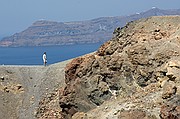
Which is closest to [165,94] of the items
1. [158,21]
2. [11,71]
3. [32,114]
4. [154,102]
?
[154,102]

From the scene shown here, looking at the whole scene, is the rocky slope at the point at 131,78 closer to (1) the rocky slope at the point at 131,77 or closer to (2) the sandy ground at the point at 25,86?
(1) the rocky slope at the point at 131,77

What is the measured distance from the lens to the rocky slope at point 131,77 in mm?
18294

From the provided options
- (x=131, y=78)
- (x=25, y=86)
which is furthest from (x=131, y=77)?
(x=25, y=86)

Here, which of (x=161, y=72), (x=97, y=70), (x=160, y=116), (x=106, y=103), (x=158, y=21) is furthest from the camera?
(x=158, y=21)

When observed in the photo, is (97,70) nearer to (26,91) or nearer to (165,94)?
(165,94)

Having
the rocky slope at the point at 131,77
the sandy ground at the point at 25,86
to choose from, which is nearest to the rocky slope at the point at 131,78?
the rocky slope at the point at 131,77

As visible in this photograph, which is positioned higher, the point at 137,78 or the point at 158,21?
the point at 158,21

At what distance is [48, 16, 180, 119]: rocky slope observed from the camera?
1829 centimetres

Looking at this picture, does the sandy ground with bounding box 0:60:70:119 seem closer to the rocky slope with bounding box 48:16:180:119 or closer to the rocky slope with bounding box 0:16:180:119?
the rocky slope with bounding box 0:16:180:119

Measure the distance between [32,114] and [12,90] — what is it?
4.20 m

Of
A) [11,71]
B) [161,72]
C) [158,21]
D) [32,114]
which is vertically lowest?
[32,114]

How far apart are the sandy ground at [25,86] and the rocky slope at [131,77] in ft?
34.7

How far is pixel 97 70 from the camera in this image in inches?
981

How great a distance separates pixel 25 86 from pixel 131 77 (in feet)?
62.0
